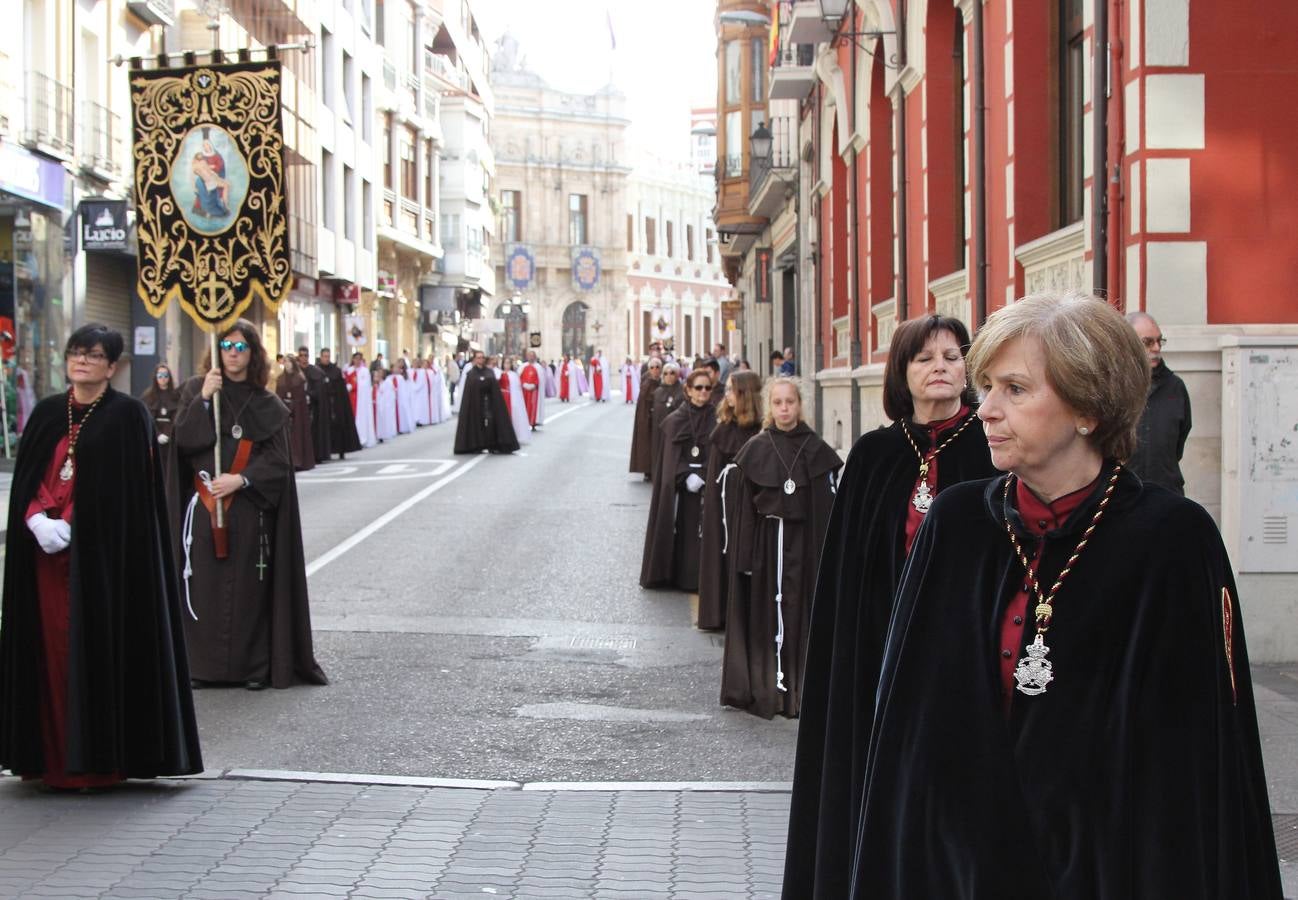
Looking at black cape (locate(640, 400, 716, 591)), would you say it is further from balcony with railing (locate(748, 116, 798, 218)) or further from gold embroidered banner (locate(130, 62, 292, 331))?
balcony with railing (locate(748, 116, 798, 218))

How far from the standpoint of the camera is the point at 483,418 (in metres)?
29.1

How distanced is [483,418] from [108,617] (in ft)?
72.9

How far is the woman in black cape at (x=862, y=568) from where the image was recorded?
3.69 metres

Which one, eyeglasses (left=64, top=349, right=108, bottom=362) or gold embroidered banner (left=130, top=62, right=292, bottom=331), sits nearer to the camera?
eyeglasses (left=64, top=349, right=108, bottom=362)

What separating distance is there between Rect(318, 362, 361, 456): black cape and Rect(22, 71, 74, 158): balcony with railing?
5472mm

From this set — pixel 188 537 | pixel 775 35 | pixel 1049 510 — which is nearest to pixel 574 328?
pixel 775 35

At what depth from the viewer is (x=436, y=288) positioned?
5725cm

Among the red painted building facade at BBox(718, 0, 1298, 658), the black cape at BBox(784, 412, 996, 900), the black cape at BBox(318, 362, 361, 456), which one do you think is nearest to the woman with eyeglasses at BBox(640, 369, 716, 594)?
the red painted building facade at BBox(718, 0, 1298, 658)

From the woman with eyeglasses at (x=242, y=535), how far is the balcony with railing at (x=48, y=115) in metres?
16.1

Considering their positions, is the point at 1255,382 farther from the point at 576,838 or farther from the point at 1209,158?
the point at 576,838

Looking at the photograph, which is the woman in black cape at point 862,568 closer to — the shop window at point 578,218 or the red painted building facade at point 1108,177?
the red painted building facade at point 1108,177

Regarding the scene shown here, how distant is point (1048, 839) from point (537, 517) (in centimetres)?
1577

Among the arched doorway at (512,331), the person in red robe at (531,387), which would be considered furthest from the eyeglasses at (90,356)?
the arched doorway at (512,331)

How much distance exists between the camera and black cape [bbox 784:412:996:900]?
12.0ft
